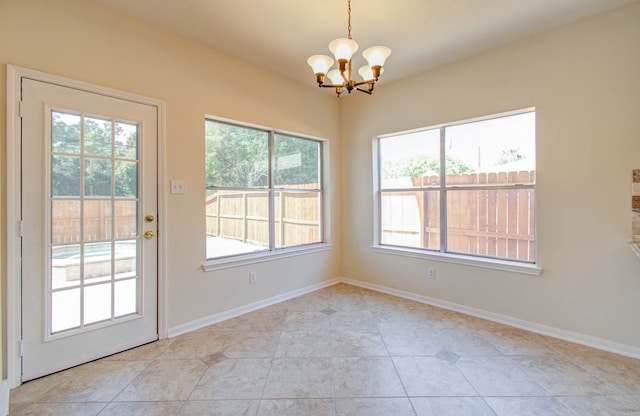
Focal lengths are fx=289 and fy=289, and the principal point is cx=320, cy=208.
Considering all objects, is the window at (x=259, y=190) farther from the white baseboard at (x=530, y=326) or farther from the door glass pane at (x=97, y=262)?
the white baseboard at (x=530, y=326)

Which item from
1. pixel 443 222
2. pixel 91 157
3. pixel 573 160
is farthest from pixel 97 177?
pixel 573 160

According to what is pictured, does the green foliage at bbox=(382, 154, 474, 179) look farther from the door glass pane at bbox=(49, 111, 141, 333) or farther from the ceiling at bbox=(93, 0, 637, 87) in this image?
the door glass pane at bbox=(49, 111, 141, 333)

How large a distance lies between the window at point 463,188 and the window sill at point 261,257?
0.90 m

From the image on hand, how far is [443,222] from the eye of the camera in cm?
338

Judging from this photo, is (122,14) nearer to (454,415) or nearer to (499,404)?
(454,415)

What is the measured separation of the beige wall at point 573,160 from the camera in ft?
7.42

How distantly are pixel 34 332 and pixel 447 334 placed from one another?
3186 millimetres

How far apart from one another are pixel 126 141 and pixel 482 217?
3.46 m

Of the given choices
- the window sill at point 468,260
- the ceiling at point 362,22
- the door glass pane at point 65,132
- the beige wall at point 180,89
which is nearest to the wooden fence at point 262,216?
the beige wall at point 180,89

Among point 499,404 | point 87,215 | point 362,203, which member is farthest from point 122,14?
point 499,404

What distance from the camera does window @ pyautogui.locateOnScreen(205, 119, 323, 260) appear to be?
304 centimetres

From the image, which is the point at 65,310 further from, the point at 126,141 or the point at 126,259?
the point at 126,141

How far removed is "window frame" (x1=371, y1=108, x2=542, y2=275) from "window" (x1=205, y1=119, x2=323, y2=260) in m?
0.81

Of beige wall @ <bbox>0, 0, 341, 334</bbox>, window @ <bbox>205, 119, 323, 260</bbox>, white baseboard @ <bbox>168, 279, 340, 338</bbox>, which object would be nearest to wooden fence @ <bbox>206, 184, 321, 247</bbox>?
window @ <bbox>205, 119, 323, 260</bbox>
